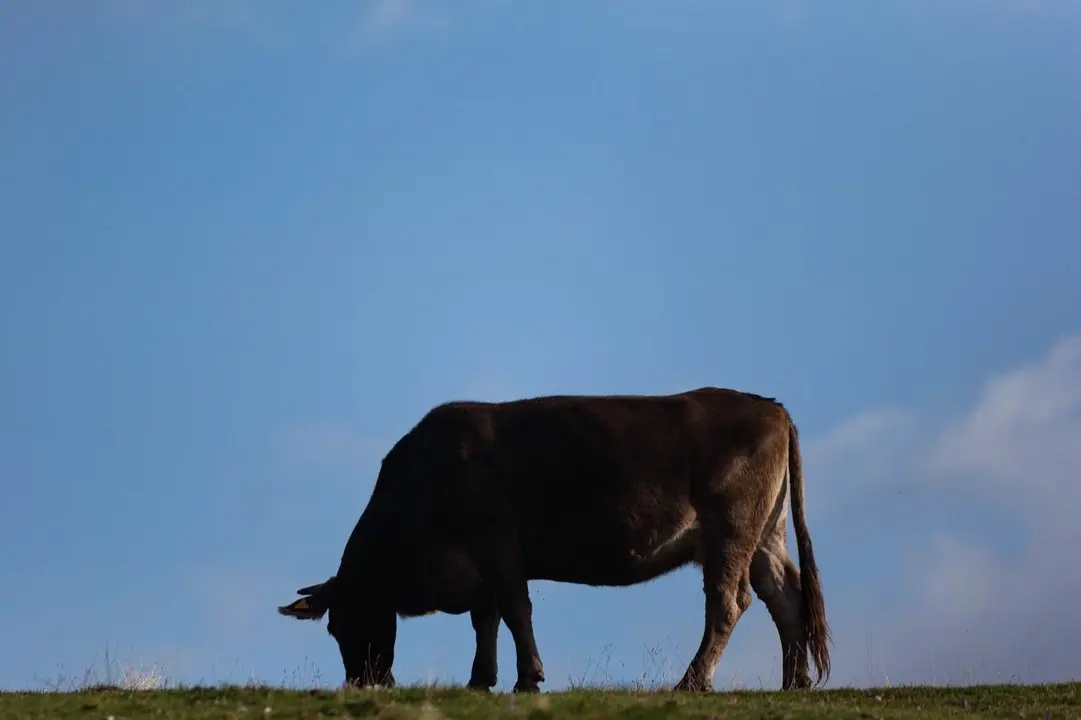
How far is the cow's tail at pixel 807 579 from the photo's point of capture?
60.8 ft

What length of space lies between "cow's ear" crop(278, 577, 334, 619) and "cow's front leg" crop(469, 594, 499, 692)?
1.85 m

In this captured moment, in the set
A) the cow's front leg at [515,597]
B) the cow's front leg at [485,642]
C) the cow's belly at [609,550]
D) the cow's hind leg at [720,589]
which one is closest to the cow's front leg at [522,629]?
the cow's front leg at [515,597]

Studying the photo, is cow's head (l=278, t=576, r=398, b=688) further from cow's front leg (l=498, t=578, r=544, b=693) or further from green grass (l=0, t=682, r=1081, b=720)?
green grass (l=0, t=682, r=1081, b=720)

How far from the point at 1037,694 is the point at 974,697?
0.78 metres

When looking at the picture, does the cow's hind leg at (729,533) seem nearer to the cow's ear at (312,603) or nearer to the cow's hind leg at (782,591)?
the cow's hind leg at (782,591)

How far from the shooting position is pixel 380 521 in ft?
60.8

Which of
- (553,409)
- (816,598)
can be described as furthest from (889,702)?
(553,409)

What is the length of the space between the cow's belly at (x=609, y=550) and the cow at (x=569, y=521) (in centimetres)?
2

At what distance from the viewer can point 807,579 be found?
737 inches

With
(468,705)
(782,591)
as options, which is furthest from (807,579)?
(468,705)

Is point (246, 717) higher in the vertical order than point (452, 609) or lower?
lower

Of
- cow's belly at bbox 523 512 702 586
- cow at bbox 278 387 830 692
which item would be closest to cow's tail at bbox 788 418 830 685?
cow at bbox 278 387 830 692

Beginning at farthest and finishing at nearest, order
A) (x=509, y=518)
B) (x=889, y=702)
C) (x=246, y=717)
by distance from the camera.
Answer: (x=509, y=518) → (x=889, y=702) → (x=246, y=717)

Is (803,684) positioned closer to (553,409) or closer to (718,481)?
(718,481)
